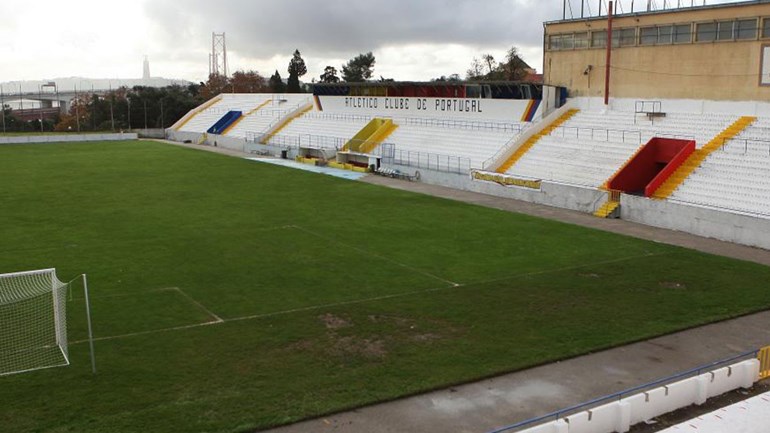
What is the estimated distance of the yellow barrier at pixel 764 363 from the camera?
13.9 m

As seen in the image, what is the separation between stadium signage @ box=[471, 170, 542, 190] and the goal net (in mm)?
24081

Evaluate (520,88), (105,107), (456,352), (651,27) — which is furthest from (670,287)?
(105,107)

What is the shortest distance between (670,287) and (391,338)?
933 cm

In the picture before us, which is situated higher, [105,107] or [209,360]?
[105,107]

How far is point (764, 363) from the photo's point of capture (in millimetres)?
14016

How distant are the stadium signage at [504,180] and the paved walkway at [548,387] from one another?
726 inches

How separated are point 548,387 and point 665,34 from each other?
33.3 metres

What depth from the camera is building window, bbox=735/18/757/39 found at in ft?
120

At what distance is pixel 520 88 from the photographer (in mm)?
48375

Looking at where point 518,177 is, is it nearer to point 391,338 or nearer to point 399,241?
point 399,241

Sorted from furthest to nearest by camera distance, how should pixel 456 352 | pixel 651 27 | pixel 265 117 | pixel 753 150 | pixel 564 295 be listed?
pixel 265 117 < pixel 651 27 < pixel 753 150 < pixel 564 295 < pixel 456 352

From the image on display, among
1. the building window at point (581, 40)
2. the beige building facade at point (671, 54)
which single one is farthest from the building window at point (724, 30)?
the building window at point (581, 40)

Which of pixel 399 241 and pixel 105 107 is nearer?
pixel 399 241

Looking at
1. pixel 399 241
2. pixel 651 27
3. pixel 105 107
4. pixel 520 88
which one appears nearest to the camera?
pixel 399 241
